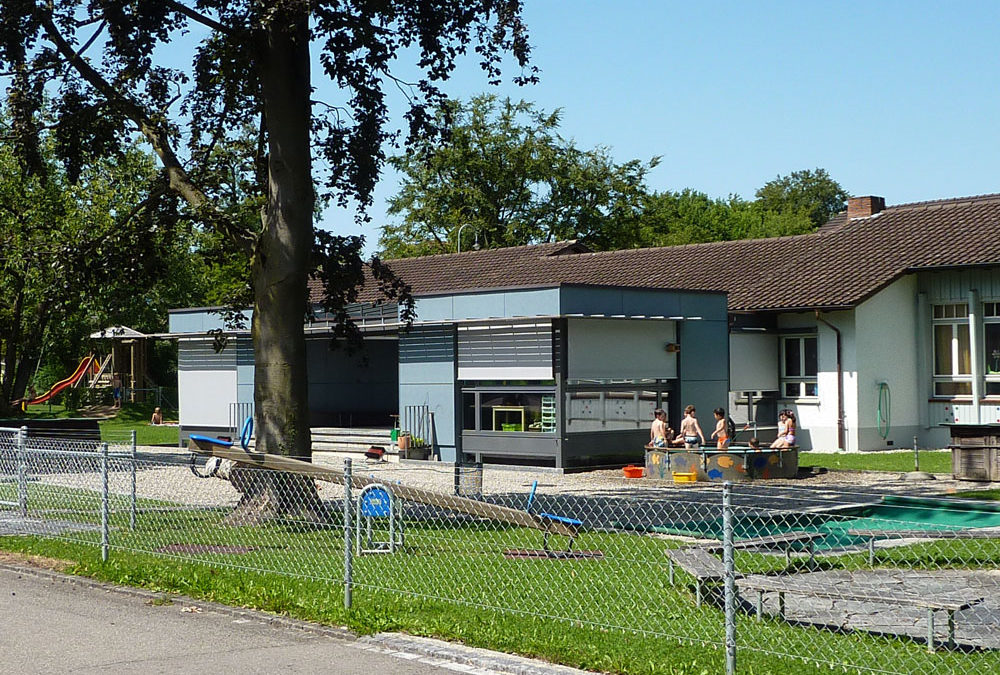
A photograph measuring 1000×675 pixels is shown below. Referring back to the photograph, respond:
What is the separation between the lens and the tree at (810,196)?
98250 mm

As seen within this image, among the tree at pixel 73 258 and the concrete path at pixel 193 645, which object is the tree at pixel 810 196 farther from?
the concrete path at pixel 193 645

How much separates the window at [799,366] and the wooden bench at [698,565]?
69.1 feet

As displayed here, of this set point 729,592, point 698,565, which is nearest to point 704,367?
point 698,565

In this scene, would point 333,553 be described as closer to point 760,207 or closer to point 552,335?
point 552,335

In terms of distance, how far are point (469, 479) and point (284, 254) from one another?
13.2 feet

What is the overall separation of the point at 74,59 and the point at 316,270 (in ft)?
14.7

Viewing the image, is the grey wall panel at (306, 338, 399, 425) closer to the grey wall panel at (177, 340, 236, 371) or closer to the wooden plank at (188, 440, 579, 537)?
the grey wall panel at (177, 340, 236, 371)

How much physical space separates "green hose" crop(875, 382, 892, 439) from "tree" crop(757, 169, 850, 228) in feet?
224

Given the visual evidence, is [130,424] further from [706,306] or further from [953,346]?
[953,346]

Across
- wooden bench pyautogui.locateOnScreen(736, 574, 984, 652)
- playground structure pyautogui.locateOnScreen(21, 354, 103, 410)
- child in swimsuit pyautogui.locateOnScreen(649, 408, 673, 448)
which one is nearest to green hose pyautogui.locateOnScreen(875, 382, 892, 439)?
child in swimsuit pyautogui.locateOnScreen(649, 408, 673, 448)

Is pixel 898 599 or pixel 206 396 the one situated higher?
pixel 206 396

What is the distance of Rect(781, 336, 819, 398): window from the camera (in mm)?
31500

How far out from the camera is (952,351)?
31.2m

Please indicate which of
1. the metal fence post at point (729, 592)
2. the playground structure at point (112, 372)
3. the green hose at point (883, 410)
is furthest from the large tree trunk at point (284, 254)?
the playground structure at point (112, 372)
